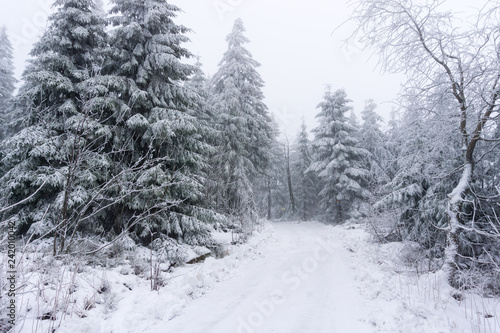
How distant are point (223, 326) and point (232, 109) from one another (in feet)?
53.6

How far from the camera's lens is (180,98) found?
407 inches

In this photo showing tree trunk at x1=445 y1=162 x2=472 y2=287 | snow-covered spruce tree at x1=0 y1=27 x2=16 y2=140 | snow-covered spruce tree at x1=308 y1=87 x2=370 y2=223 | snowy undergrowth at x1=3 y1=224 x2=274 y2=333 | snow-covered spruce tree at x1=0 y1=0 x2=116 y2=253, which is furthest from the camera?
snow-covered spruce tree at x1=308 y1=87 x2=370 y2=223

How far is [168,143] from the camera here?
370 inches

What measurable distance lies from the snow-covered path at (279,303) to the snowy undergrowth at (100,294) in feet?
1.26

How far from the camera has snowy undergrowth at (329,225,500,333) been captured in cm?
465

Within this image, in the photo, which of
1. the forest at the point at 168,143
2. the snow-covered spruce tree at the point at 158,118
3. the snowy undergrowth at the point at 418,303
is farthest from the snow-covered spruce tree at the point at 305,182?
the snow-covered spruce tree at the point at 158,118

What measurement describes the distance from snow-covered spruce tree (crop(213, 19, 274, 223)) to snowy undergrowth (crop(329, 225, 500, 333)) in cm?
974

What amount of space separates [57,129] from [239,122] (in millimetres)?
11573

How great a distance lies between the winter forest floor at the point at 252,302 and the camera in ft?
14.9

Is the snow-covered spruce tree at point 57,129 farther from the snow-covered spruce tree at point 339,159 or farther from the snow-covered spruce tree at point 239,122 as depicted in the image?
the snow-covered spruce tree at point 339,159

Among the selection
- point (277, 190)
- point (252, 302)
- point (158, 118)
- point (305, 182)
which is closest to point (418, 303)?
point (252, 302)

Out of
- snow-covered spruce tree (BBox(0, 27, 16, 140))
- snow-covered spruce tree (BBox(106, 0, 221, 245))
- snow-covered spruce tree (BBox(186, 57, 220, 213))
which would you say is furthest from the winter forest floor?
snow-covered spruce tree (BBox(0, 27, 16, 140))

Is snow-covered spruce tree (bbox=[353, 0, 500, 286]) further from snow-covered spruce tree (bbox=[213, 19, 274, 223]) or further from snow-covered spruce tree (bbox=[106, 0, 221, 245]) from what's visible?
snow-covered spruce tree (bbox=[213, 19, 274, 223])

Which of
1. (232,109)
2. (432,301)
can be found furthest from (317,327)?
(232,109)
